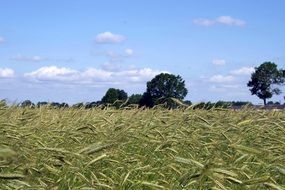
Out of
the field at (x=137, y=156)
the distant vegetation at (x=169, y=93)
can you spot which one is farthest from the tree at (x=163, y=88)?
the field at (x=137, y=156)

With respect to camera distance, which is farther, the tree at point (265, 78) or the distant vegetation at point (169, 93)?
the tree at point (265, 78)

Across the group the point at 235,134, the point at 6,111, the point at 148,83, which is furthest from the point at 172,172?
the point at 148,83

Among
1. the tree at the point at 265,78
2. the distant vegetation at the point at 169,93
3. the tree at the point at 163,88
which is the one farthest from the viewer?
the tree at the point at 265,78

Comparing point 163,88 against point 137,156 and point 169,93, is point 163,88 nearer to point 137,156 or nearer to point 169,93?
point 169,93

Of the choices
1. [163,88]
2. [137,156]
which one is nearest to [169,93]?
[163,88]

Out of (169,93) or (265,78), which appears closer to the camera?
(169,93)

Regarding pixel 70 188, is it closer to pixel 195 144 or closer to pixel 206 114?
pixel 195 144

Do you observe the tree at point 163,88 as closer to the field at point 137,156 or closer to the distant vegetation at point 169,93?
the distant vegetation at point 169,93

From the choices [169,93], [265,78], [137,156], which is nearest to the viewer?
[137,156]

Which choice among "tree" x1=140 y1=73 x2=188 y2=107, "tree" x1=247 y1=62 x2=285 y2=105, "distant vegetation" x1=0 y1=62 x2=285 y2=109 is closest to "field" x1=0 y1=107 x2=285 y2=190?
"distant vegetation" x1=0 y1=62 x2=285 y2=109

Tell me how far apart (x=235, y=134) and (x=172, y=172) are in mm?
2102

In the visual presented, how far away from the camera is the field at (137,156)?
314cm

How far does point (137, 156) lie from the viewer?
450cm

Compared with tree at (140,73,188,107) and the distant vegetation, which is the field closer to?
the distant vegetation
